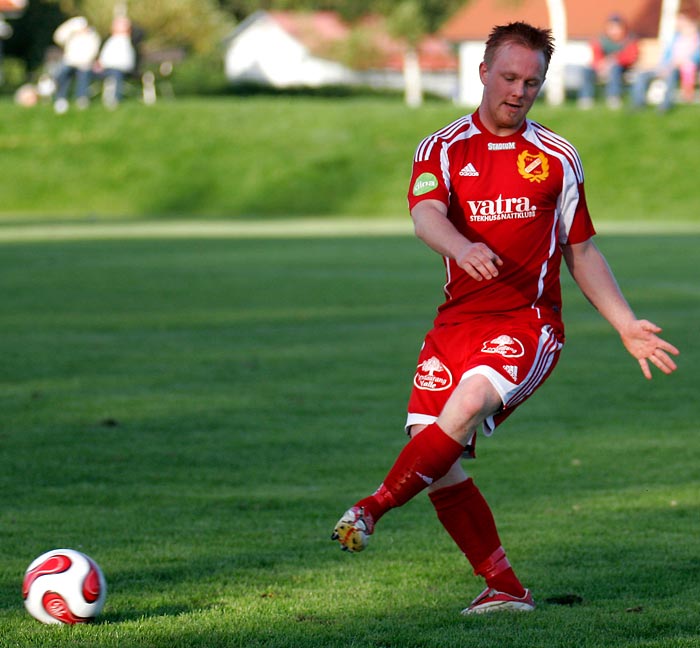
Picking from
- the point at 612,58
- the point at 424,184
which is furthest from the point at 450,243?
the point at 612,58

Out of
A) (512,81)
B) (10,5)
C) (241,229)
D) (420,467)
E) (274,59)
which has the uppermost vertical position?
(512,81)

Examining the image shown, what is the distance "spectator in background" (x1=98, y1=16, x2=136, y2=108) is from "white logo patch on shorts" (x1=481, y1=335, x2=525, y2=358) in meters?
33.0

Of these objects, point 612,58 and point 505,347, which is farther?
point 612,58

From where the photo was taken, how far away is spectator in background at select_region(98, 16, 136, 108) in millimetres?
37219

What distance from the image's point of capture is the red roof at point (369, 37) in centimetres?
7475

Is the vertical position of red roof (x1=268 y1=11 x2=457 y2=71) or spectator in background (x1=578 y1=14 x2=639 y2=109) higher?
spectator in background (x1=578 y1=14 x2=639 y2=109)

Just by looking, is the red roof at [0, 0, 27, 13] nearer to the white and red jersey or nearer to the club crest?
the white and red jersey

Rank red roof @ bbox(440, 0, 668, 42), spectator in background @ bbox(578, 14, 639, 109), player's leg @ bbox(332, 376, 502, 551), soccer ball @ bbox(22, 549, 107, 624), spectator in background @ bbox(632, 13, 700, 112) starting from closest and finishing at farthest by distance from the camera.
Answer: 1. soccer ball @ bbox(22, 549, 107, 624)
2. player's leg @ bbox(332, 376, 502, 551)
3. spectator in background @ bbox(632, 13, 700, 112)
4. spectator in background @ bbox(578, 14, 639, 109)
5. red roof @ bbox(440, 0, 668, 42)

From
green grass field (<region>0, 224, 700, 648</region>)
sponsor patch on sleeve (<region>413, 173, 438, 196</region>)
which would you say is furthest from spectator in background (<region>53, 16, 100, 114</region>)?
sponsor patch on sleeve (<region>413, 173, 438, 196</region>)

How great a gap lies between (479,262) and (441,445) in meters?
0.72

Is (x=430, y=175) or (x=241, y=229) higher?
(x=430, y=175)

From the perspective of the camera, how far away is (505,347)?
17.3ft

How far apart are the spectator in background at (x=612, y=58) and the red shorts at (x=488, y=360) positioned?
3278 centimetres

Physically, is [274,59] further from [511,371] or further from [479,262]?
[479,262]
